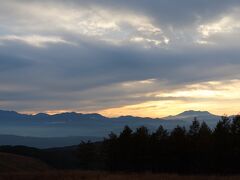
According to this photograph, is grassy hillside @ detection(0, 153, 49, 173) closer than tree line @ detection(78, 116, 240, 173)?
No

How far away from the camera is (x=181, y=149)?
62.2 meters

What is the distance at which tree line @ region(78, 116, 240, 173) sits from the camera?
59344 mm

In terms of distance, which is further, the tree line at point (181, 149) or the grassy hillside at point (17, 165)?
the grassy hillside at point (17, 165)

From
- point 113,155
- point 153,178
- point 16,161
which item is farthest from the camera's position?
point 16,161

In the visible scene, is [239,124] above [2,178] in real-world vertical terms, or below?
above

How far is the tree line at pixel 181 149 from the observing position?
59.3 m

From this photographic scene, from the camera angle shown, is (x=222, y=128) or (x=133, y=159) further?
(x=133, y=159)

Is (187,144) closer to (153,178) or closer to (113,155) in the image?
(113,155)

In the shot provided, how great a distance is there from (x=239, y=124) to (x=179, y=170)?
8557 millimetres

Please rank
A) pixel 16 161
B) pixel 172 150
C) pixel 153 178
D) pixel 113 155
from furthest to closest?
pixel 16 161 < pixel 113 155 < pixel 172 150 < pixel 153 178

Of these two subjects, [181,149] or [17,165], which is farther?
[17,165]

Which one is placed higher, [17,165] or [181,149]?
[181,149]

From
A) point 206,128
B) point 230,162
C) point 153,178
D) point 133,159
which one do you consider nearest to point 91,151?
point 133,159

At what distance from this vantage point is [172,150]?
2475 inches
